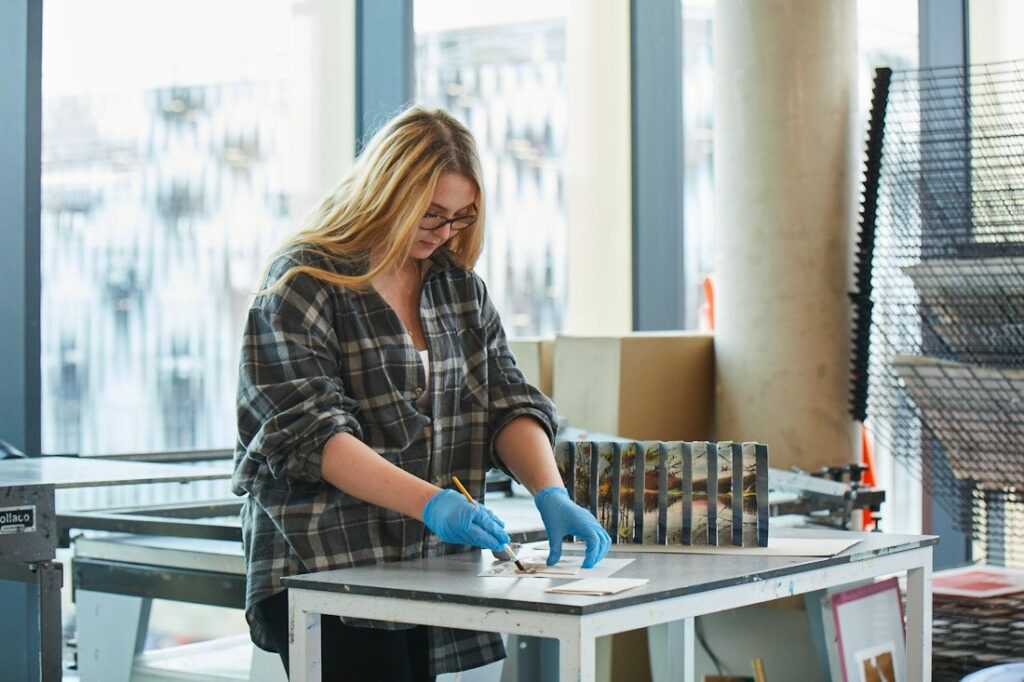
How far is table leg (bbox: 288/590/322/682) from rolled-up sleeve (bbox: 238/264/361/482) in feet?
0.58

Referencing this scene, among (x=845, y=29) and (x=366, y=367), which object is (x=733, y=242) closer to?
(x=845, y=29)

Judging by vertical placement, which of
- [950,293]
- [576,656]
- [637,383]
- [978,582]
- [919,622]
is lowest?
[978,582]

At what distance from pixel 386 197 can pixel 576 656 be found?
737mm

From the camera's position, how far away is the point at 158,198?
138 inches

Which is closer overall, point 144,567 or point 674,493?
point 674,493

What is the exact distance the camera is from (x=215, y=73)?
12.0ft

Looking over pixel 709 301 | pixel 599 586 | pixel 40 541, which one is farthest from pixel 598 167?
pixel 599 586

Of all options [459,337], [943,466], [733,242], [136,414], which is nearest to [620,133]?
[733,242]

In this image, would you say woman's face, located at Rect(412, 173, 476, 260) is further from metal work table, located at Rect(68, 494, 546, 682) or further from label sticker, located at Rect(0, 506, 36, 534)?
label sticker, located at Rect(0, 506, 36, 534)

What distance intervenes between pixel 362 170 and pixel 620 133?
2.66m

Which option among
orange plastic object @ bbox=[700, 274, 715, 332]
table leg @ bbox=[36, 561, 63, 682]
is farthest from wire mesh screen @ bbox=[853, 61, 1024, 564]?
table leg @ bbox=[36, 561, 63, 682]

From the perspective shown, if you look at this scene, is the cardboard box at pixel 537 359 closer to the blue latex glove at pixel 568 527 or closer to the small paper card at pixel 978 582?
the small paper card at pixel 978 582

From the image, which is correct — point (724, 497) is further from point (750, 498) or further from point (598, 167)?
point (598, 167)

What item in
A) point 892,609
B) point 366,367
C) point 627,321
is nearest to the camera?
point 366,367
